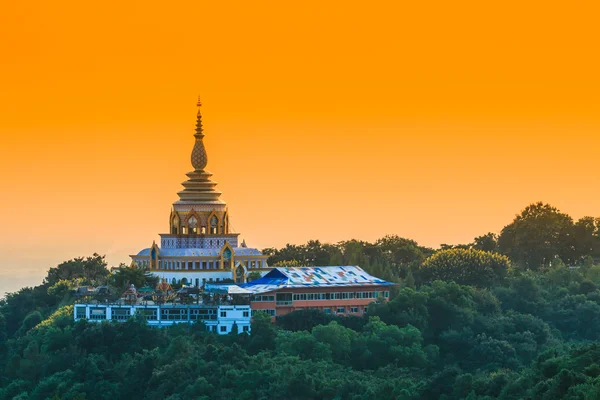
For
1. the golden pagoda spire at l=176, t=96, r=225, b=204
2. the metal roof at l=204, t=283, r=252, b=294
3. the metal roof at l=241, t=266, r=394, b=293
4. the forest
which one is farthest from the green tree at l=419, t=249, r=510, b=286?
the metal roof at l=204, t=283, r=252, b=294

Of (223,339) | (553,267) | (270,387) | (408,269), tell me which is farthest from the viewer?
(553,267)

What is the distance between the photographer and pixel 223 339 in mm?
79938

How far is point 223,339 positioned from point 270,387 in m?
5.57

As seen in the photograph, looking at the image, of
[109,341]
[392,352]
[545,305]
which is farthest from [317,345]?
[545,305]

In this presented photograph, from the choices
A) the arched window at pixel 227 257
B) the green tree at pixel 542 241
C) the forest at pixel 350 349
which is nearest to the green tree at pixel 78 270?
the forest at pixel 350 349

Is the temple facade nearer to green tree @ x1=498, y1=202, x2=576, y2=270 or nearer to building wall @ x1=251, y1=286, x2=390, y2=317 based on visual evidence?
building wall @ x1=251, y1=286, x2=390, y2=317

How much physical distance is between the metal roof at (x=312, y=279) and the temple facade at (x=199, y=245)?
284 centimetres

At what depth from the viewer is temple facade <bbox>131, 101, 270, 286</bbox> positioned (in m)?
87.1

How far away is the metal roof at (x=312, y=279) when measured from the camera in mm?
82938

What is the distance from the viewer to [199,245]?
8894 centimetres

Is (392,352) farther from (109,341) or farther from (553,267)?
(553,267)

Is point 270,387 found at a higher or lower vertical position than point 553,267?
lower

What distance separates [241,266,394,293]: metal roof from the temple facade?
284cm

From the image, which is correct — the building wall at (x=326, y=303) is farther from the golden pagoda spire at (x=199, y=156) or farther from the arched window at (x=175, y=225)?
the golden pagoda spire at (x=199, y=156)
